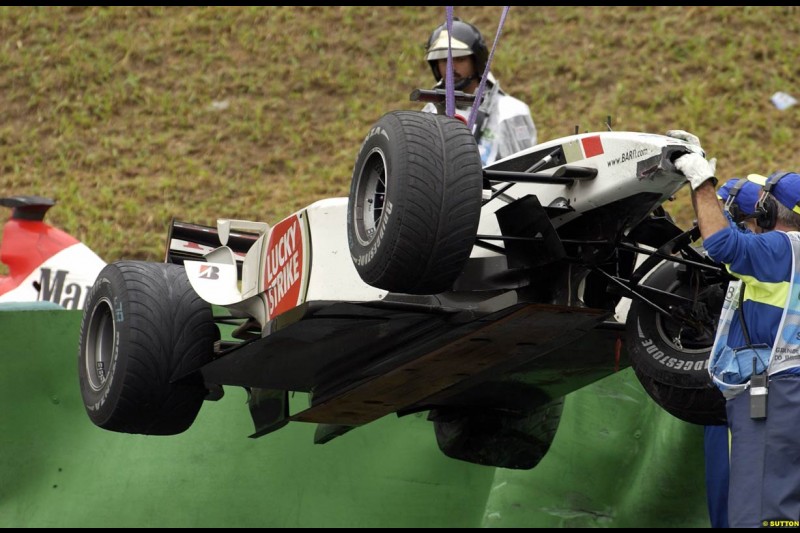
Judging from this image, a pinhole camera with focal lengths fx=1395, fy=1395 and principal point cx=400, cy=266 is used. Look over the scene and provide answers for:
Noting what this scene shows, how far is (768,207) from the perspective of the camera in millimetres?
5664

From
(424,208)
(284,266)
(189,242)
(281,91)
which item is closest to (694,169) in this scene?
(424,208)

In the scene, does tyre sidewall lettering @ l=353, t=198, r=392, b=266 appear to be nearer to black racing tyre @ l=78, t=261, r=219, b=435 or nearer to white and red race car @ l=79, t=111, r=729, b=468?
white and red race car @ l=79, t=111, r=729, b=468

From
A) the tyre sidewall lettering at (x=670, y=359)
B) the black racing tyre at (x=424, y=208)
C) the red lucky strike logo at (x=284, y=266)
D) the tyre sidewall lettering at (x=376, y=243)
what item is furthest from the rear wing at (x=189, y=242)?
the tyre sidewall lettering at (x=670, y=359)

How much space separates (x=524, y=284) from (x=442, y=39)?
2.67 m

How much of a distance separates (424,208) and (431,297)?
31.6 inches

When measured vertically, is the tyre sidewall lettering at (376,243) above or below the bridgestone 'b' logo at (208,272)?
above

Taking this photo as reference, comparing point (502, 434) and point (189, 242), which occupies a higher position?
point (189, 242)

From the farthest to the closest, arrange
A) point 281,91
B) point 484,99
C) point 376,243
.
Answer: point 281,91
point 484,99
point 376,243

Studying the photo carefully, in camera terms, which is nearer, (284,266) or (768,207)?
(768,207)

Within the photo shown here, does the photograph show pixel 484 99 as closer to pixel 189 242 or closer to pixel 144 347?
pixel 189 242

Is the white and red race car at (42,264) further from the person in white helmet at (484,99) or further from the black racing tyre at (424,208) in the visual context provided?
the black racing tyre at (424,208)

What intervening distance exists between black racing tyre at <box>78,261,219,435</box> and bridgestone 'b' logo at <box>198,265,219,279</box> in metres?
Result: 0.09

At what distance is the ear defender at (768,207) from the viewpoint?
562 cm

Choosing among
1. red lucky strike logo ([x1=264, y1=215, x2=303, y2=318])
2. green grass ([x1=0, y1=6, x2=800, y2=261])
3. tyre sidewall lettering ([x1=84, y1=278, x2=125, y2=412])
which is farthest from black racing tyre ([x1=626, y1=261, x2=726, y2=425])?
green grass ([x1=0, y1=6, x2=800, y2=261])
